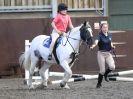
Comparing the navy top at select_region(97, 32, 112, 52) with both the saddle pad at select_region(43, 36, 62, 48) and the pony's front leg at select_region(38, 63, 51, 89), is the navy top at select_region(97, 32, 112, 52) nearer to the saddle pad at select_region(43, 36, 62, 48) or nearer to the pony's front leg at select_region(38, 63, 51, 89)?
the saddle pad at select_region(43, 36, 62, 48)

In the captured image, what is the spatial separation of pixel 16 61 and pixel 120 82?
4.52m

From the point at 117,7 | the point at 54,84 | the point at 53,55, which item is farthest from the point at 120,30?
the point at 53,55

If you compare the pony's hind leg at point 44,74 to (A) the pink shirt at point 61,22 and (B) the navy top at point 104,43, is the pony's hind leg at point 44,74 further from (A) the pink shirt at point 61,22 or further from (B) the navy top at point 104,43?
(B) the navy top at point 104,43

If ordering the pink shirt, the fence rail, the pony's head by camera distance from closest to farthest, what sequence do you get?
the pony's head → the pink shirt → the fence rail

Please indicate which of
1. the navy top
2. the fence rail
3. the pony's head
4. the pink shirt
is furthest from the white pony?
the fence rail

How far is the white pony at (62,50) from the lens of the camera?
15.2 m

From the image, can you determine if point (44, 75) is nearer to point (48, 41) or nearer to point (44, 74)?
point (44, 74)

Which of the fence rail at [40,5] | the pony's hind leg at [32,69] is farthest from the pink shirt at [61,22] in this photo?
the fence rail at [40,5]

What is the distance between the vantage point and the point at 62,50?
15352 mm

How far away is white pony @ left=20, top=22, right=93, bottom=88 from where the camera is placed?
15.2 meters

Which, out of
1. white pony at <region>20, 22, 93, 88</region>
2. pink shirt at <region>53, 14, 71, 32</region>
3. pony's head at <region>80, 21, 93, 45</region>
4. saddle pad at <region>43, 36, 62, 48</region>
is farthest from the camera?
pink shirt at <region>53, 14, 71, 32</region>

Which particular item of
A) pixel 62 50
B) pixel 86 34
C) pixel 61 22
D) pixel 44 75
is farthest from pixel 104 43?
pixel 44 75

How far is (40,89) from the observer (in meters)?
16.0

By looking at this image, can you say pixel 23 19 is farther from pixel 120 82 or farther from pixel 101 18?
pixel 120 82
